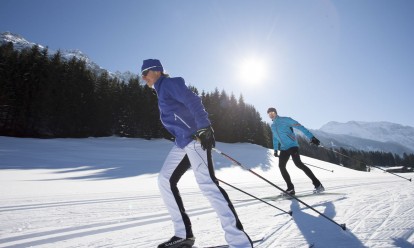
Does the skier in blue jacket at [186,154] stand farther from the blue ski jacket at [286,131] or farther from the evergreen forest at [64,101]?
the evergreen forest at [64,101]

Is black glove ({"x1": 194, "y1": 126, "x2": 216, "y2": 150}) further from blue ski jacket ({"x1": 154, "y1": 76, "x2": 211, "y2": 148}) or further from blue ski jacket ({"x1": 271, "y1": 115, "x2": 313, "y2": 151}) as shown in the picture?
blue ski jacket ({"x1": 271, "y1": 115, "x2": 313, "y2": 151})

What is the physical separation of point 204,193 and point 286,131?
17.6 ft

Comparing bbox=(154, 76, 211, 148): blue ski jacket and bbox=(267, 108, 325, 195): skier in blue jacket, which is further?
bbox=(267, 108, 325, 195): skier in blue jacket

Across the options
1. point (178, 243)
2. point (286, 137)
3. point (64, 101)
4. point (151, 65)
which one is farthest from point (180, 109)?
point (64, 101)

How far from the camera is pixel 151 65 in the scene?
10.1 feet

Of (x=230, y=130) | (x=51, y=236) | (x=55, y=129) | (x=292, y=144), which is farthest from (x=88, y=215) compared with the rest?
(x=230, y=130)

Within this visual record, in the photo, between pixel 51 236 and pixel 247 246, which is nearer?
pixel 247 246

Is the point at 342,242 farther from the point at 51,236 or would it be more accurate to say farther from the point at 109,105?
the point at 109,105

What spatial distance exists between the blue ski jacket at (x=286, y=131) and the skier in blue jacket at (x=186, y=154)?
5.04 meters

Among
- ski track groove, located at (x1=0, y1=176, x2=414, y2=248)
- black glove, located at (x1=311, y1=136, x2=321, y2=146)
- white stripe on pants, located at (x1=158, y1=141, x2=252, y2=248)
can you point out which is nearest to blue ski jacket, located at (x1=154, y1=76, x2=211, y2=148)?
white stripe on pants, located at (x1=158, y1=141, x2=252, y2=248)

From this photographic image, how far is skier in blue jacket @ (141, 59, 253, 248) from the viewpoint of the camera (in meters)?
2.56

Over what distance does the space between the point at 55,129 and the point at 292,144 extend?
36499mm

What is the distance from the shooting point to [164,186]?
9.94ft

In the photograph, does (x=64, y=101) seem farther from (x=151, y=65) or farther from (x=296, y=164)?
(x=151, y=65)
